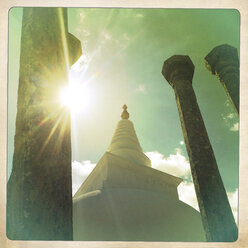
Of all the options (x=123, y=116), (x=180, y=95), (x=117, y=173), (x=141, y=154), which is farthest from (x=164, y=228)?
(x=123, y=116)

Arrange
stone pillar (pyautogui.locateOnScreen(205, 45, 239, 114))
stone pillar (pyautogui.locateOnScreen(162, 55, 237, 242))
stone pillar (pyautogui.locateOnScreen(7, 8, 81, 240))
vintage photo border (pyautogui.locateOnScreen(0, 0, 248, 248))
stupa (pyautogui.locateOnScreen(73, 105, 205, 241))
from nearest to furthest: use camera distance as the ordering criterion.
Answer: stone pillar (pyautogui.locateOnScreen(7, 8, 81, 240))
vintage photo border (pyautogui.locateOnScreen(0, 0, 248, 248))
stone pillar (pyautogui.locateOnScreen(162, 55, 237, 242))
stone pillar (pyautogui.locateOnScreen(205, 45, 239, 114))
stupa (pyautogui.locateOnScreen(73, 105, 205, 241))

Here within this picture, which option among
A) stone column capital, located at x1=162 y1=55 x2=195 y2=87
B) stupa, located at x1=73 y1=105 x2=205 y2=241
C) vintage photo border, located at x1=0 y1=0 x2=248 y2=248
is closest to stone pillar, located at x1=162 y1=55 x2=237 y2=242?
stone column capital, located at x1=162 y1=55 x2=195 y2=87

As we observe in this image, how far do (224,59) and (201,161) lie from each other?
7.90ft

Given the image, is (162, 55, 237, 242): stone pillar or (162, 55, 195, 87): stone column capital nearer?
(162, 55, 237, 242): stone pillar

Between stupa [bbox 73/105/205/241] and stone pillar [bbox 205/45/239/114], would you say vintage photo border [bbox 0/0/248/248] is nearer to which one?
stone pillar [bbox 205/45/239/114]

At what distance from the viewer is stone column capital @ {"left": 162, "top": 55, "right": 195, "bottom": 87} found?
6180mm

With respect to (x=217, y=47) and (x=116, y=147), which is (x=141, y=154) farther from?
(x=217, y=47)

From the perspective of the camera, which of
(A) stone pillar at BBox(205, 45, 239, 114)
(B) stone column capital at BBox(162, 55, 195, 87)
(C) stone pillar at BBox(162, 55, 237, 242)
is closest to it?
(C) stone pillar at BBox(162, 55, 237, 242)

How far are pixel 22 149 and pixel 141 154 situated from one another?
8.40 meters

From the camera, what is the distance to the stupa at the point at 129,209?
6.43m

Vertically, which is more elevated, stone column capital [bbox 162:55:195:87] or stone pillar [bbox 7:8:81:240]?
stone column capital [bbox 162:55:195:87]

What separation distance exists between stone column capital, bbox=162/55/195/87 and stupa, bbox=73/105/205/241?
3.37 m

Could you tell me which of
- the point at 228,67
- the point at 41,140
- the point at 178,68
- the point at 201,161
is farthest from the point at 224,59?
the point at 41,140

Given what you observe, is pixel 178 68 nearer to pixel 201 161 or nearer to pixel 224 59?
pixel 224 59
